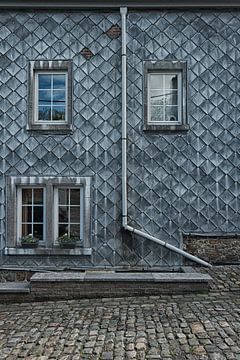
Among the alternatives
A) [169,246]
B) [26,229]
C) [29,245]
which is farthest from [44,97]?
[169,246]

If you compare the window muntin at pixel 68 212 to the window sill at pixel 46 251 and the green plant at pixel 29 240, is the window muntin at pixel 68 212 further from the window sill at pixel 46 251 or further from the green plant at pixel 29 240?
the green plant at pixel 29 240

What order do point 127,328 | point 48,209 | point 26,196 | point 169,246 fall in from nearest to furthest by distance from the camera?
1. point 127,328
2. point 169,246
3. point 48,209
4. point 26,196

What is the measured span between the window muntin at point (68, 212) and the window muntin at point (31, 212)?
412 millimetres

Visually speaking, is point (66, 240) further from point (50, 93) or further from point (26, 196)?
point (50, 93)

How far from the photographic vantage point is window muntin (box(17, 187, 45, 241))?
1057cm

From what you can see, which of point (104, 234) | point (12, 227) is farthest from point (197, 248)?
point (12, 227)

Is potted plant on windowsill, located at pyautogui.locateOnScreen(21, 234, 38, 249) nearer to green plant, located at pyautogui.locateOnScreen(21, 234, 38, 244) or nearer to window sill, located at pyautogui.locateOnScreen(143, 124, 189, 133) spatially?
green plant, located at pyautogui.locateOnScreen(21, 234, 38, 244)

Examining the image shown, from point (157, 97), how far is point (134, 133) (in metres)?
1.11

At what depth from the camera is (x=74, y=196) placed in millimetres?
10594

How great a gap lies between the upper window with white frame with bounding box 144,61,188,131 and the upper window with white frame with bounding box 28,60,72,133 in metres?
1.94

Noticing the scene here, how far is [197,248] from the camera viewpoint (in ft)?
34.0

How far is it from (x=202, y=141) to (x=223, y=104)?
105 centimetres

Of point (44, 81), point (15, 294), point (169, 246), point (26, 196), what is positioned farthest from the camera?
point (44, 81)

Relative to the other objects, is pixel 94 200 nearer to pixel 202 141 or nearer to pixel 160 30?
pixel 202 141
